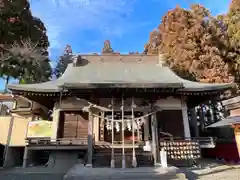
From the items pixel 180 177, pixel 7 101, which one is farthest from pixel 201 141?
pixel 7 101

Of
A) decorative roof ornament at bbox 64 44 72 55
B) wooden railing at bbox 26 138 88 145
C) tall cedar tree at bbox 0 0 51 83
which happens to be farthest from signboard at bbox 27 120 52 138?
decorative roof ornament at bbox 64 44 72 55

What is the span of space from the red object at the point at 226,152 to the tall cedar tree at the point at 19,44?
1747 centimetres

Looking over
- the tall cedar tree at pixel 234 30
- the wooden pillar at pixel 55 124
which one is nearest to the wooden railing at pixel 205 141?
the wooden pillar at pixel 55 124

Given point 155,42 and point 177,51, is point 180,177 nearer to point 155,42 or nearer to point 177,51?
point 177,51

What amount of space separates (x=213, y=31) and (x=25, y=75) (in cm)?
1817

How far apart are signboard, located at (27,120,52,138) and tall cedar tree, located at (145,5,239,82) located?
35.3 ft

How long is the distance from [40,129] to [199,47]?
42.7 feet

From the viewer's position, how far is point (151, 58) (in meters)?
14.4

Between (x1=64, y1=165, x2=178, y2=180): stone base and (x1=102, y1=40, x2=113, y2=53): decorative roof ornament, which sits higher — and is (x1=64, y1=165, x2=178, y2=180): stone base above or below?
below

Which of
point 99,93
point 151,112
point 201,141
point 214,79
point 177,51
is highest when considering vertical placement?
point 177,51

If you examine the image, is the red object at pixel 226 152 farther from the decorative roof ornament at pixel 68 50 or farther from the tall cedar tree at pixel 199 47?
the decorative roof ornament at pixel 68 50

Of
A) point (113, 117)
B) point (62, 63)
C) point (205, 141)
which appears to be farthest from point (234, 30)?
point (62, 63)

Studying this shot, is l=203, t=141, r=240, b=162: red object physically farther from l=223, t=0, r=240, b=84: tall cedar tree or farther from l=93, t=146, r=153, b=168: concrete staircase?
l=223, t=0, r=240, b=84: tall cedar tree

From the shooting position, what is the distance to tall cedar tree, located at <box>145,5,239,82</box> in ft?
45.3
